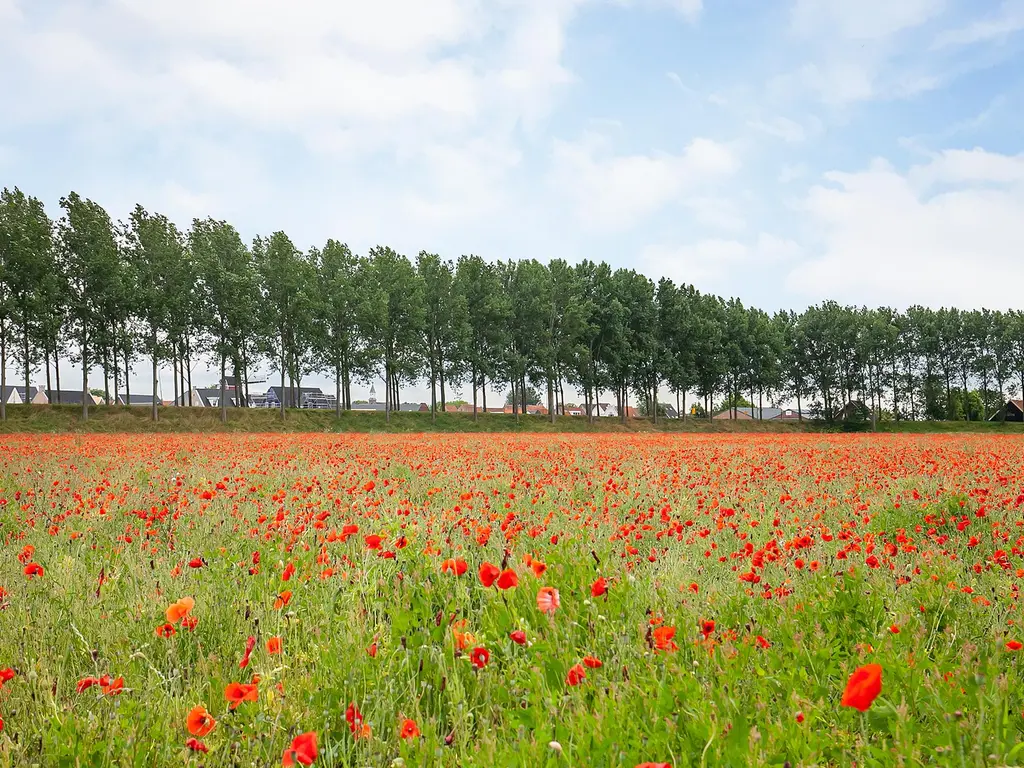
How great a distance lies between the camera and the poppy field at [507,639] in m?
2.13

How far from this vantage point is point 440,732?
2738 millimetres

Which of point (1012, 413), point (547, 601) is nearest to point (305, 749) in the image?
point (547, 601)

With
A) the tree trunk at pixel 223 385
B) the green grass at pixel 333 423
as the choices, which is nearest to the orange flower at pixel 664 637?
the green grass at pixel 333 423

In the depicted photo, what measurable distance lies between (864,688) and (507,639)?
1.89 meters

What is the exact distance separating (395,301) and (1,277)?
23506mm

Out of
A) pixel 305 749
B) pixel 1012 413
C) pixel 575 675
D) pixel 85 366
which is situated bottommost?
pixel 1012 413

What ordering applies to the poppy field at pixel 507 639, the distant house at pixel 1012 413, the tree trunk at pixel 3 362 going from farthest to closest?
1. the distant house at pixel 1012 413
2. the tree trunk at pixel 3 362
3. the poppy field at pixel 507 639

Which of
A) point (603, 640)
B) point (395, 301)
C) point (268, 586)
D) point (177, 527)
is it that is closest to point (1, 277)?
point (395, 301)

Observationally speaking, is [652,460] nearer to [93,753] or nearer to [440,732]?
[440,732]

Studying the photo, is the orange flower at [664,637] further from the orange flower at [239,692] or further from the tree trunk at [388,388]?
the tree trunk at [388,388]

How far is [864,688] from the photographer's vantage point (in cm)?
153

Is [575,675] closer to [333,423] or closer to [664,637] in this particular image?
[664,637]

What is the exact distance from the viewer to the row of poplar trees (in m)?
35.9

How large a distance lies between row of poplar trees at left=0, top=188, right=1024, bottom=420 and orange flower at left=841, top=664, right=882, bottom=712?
4174 cm
